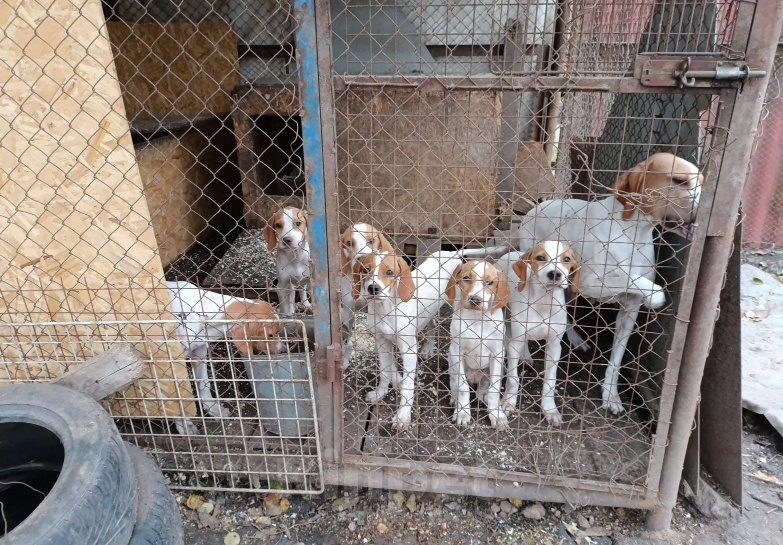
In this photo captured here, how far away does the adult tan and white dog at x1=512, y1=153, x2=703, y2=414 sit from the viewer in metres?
2.67

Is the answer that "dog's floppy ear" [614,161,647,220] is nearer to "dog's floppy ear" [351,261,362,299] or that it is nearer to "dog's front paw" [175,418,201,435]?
"dog's floppy ear" [351,261,362,299]

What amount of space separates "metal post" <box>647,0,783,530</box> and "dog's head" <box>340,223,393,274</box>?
1.67 meters

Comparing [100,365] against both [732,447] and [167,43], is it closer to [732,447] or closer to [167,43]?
[732,447]

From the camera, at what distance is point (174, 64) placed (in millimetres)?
6836

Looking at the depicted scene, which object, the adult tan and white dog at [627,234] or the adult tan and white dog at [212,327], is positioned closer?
the adult tan and white dog at [627,234]

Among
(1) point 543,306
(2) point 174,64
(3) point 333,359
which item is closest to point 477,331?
(1) point 543,306

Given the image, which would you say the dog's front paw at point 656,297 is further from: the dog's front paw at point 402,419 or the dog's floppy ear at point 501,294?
the dog's front paw at point 402,419

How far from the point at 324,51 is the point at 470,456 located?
88.0 inches

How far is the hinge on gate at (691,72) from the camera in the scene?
1.98 m

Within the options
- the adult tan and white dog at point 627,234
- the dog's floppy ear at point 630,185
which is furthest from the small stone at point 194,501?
the dog's floppy ear at point 630,185

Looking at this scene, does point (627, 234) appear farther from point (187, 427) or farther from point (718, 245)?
point (187, 427)

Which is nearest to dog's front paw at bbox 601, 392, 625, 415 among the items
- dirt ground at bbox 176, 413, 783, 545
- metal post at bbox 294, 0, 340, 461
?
dirt ground at bbox 176, 413, 783, 545

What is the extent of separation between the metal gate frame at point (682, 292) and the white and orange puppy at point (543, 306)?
22.2 inches

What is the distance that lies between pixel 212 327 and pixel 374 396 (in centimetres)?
111
